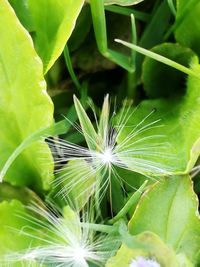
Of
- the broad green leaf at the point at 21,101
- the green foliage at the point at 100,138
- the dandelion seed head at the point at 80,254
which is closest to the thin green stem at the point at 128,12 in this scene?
the green foliage at the point at 100,138

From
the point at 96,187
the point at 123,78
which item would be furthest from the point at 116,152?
the point at 123,78

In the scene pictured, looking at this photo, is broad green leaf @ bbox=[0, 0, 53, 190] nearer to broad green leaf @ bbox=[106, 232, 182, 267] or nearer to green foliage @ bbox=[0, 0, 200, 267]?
green foliage @ bbox=[0, 0, 200, 267]

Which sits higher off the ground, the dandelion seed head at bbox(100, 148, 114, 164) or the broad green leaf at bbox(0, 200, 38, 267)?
the dandelion seed head at bbox(100, 148, 114, 164)

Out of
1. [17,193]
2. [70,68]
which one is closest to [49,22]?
[70,68]

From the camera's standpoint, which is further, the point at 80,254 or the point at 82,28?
the point at 82,28

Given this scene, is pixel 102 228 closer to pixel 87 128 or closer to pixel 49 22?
pixel 87 128

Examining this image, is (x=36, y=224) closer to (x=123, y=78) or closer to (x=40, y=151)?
(x=40, y=151)

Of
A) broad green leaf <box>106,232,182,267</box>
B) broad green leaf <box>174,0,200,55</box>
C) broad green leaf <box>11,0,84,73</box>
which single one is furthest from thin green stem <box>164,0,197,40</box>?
broad green leaf <box>106,232,182,267</box>
